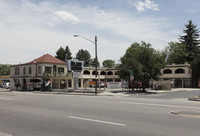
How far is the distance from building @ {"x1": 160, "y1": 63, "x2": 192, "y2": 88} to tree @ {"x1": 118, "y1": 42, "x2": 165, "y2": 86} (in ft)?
92.9

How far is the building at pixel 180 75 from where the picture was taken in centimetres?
6131

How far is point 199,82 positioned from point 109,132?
61550 mm

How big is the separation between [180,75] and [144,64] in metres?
30.3

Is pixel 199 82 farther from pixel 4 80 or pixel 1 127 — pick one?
pixel 4 80

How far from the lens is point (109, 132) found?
7414 mm

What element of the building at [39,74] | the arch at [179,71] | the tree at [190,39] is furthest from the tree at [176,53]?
the building at [39,74]

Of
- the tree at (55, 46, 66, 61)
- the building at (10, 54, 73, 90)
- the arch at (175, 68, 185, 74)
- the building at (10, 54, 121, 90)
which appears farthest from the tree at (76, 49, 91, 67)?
the building at (10, 54, 73, 90)

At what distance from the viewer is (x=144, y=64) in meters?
35.6

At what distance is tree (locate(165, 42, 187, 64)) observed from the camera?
8106 cm

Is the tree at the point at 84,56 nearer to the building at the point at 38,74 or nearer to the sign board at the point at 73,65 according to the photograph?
the building at the point at 38,74

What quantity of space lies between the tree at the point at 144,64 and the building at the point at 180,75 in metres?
28.3

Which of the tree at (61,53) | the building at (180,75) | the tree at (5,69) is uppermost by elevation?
the tree at (61,53)

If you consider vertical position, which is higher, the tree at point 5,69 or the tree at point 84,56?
the tree at point 84,56

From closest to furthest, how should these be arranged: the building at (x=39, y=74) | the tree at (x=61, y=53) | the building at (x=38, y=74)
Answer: the building at (x=39, y=74) → the building at (x=38, y=74) → the tree at (x=61, y=53)
